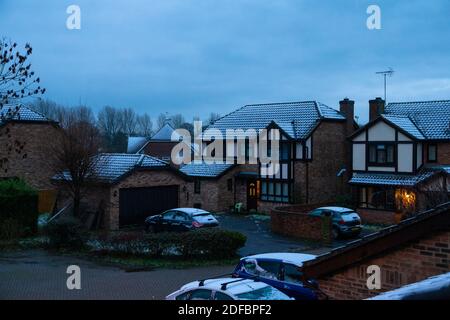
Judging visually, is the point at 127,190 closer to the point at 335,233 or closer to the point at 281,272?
the point at 335,233

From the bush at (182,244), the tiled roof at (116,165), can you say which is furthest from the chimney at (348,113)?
the bush at (182,244)

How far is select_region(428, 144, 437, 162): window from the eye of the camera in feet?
101

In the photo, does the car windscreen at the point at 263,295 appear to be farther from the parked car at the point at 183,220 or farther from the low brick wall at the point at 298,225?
the low brick wall at the point at 298,225

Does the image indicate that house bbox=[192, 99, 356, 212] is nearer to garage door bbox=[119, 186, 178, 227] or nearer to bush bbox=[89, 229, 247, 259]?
garage door bbox=[119, 186, 178, 227]

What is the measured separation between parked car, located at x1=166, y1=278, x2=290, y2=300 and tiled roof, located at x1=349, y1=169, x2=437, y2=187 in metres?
19.4

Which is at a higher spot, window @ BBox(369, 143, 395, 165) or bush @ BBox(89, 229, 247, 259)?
window @ BBox(369, 143, 395, 165)

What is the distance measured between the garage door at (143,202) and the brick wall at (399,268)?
20119 mm

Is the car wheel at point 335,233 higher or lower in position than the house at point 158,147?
lower

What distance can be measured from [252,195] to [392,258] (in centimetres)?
2908

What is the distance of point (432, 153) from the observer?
31.0 metres

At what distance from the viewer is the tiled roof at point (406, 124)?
3094 centimetres

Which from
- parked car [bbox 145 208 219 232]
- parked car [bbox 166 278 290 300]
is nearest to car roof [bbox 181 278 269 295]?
parked car [bbox 166 278 290 300]

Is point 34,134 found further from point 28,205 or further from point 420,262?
point 420,262

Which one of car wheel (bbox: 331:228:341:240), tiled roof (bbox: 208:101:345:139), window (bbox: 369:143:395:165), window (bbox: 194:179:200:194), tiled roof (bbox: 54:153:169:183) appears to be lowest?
car wheel (bbox: 331:228:341:240)
